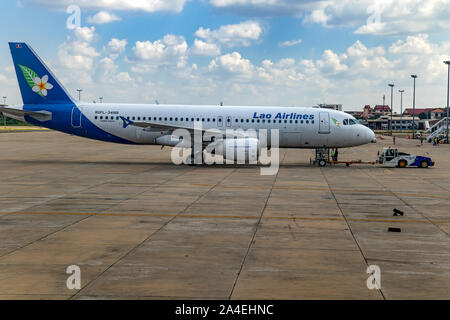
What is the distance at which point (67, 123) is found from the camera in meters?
37.6

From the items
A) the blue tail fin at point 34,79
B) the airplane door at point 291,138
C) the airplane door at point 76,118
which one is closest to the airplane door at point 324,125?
the airplane door at point 291,138

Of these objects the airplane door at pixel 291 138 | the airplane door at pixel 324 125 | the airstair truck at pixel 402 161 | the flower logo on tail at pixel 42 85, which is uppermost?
the flower logo on tail at pixel 42 85

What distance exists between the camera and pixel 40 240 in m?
14.4

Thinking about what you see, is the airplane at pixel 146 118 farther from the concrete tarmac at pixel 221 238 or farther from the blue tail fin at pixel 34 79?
the concrete tarmac at pixel 221 238

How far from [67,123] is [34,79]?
4206 millimetres

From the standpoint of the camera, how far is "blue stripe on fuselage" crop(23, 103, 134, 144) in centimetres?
3756

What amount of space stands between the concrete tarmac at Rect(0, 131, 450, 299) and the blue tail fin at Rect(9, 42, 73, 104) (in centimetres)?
1058

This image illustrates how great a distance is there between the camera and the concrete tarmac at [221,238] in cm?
1056

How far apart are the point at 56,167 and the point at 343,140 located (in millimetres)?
21239

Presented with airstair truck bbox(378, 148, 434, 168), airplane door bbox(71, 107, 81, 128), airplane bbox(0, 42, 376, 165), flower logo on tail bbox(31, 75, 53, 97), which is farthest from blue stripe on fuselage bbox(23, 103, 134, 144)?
airstair truck bbox(378, 148, 434, 168)

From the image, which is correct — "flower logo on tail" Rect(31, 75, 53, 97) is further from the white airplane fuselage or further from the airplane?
the white airplane fuselage

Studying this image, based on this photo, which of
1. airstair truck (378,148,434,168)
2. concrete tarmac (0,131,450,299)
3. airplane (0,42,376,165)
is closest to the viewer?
concrete tarmac (0,131,450,299)

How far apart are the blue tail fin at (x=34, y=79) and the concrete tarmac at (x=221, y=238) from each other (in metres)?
10.6
